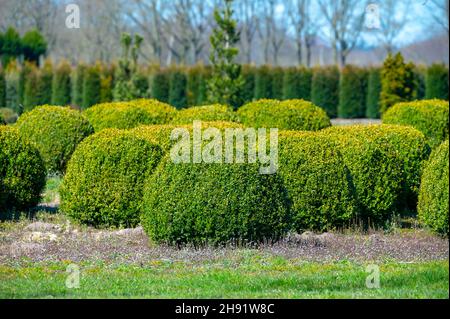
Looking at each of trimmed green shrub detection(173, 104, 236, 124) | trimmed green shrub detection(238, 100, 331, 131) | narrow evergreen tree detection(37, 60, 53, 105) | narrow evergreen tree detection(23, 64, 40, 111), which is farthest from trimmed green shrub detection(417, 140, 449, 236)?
narrow evergreen tree detection(37, 60, 53, 105)

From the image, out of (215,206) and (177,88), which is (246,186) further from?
(177,88)

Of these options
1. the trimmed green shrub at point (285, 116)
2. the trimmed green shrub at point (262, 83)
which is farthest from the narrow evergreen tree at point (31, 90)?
the trimmed green shrub at point (285, 116)

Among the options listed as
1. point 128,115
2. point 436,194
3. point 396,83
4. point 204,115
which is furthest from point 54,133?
point 396,83

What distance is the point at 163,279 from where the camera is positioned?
25.0 feet

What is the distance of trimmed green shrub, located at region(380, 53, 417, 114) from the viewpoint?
27891mm

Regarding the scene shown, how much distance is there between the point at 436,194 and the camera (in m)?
9.27

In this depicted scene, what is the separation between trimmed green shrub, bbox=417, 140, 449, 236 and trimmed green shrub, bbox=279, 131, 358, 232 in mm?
1029

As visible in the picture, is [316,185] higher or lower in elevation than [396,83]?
lower

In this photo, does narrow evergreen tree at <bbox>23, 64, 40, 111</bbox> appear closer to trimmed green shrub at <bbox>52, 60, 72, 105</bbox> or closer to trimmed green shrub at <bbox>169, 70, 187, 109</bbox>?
trimmed green shrub at <bbox>52, 60, 72, 105</bbox>

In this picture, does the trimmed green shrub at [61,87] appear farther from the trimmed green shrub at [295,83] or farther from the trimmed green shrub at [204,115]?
the trimmed green shrub at [204,115]

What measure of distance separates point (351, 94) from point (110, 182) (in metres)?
22.4

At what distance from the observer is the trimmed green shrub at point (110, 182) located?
34.1 feet
